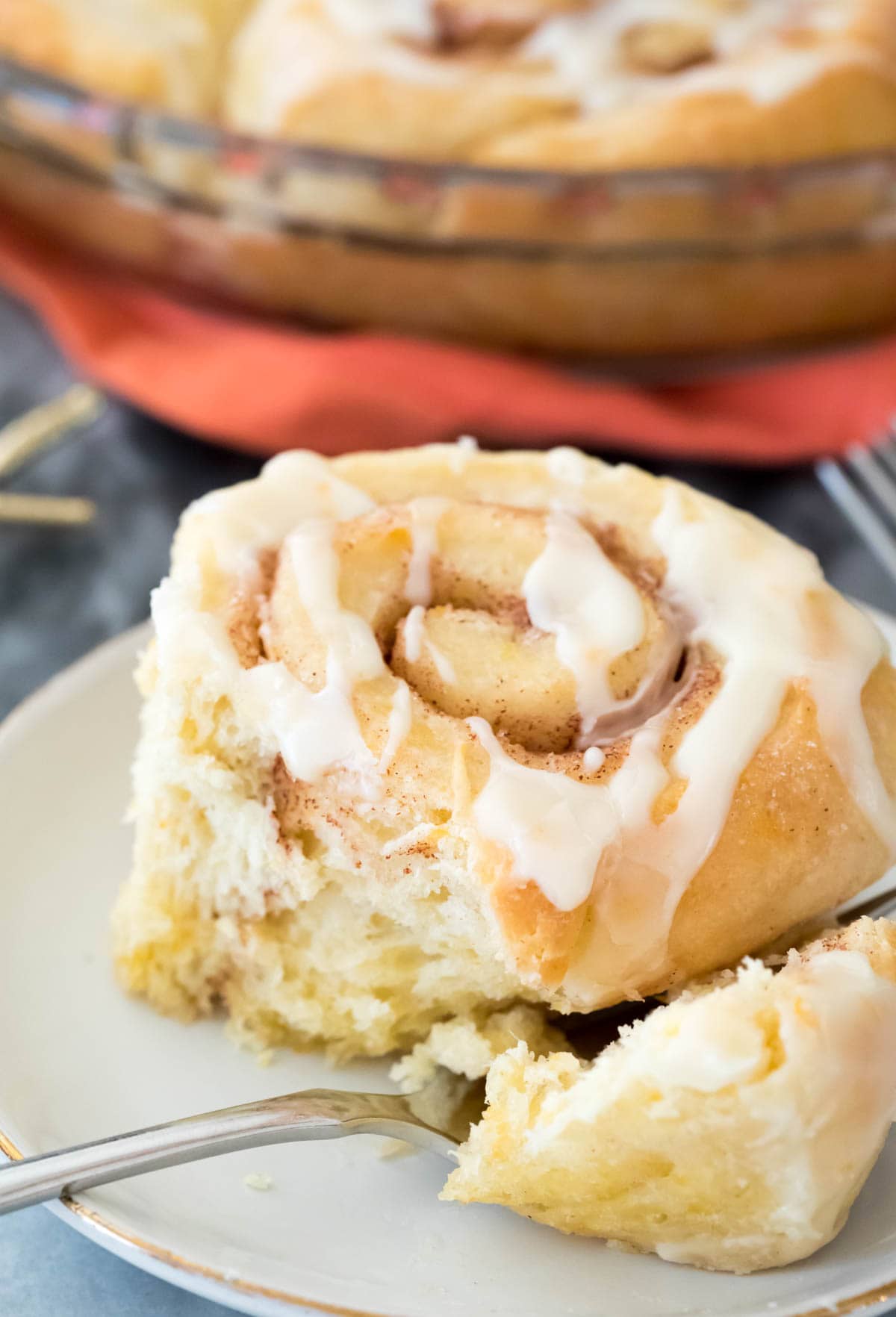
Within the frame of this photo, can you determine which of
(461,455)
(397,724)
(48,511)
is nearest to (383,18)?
(48,511)

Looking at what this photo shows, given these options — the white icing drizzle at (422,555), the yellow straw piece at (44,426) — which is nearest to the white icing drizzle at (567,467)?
the white icing drizzle at (422,555)

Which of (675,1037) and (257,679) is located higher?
(257,679)

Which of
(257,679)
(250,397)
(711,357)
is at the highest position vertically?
(257,679)

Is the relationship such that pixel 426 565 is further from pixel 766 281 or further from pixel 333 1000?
pixel 766 281

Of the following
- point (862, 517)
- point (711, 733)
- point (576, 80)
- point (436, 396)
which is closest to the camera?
point (711, 733)

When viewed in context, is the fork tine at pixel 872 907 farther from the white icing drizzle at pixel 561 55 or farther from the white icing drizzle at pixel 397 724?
the white icing drizzle at pixel 561 55

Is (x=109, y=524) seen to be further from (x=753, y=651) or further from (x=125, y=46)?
(x=753, y=651)

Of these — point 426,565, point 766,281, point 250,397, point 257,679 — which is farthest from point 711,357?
point 257,679

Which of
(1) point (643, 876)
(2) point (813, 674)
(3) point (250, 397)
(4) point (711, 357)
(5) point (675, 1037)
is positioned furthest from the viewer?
(4) point (711, 357)
